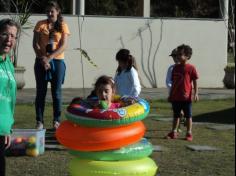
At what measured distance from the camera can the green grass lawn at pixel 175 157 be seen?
7.18 metres

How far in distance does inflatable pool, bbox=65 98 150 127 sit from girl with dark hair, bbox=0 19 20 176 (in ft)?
2.92

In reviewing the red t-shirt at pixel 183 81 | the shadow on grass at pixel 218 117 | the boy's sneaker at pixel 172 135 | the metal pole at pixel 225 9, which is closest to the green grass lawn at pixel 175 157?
the shadow on grass at pixel 218 117

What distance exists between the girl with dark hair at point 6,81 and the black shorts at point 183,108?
4.62 meters

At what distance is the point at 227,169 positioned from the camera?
7328 millimetres

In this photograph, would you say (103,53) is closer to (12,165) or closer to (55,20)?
(55,20)

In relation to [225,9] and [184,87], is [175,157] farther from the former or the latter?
[225,9]

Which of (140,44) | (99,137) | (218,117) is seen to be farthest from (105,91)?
(140,44)

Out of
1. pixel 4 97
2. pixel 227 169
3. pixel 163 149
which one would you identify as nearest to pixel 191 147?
pixel 163 149

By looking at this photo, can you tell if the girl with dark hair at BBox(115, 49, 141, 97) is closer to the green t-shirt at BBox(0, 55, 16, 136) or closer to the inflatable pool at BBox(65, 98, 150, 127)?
the inflatable pool at BBox(65, 98, 150, 127)

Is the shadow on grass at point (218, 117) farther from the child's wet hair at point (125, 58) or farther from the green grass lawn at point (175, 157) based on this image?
the child's wet hair at point (125, 58)

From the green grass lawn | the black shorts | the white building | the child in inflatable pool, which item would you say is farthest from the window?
the child in inflatable pool

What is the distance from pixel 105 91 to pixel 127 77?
2.53m

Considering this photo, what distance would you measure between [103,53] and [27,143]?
1104 cm

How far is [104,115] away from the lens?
607 cm
